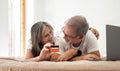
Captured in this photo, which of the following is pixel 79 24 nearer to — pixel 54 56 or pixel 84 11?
pixel 54 56

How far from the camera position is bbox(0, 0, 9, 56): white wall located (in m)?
2.27

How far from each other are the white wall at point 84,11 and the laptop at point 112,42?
5.66ft

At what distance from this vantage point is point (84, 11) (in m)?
3.25

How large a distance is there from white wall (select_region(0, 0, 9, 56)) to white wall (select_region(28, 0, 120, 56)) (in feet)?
3.39

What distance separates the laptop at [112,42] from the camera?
1.38 m

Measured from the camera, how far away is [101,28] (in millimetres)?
3193

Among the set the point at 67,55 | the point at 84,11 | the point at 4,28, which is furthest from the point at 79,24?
the point at 84,11

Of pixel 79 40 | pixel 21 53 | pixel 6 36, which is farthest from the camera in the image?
pixel 21 53

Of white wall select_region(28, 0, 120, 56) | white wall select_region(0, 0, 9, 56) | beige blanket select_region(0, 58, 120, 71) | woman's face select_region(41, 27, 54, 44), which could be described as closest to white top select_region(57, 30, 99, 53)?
woman's face select_region(41, 27, 54, 44)

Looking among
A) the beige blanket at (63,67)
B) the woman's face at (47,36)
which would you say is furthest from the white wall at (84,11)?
the beige blanket at (63,67)

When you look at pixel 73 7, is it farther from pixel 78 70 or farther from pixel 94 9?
pixel 78 70

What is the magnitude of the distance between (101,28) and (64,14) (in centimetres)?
54

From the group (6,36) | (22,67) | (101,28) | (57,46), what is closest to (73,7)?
(101,28)

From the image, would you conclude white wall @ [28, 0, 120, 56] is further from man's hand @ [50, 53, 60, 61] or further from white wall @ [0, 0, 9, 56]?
man's hand @ [50, 53, 60, 61]
